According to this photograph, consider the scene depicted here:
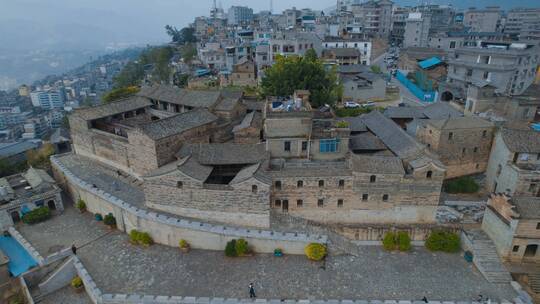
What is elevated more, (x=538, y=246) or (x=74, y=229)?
(x=538, y=246)

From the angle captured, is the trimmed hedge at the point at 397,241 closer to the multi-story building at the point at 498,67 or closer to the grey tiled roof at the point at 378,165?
the grey tiled roof at the point at 378,165

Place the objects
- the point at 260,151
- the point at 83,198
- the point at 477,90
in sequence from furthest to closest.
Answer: the point at 477,90 < the point at 83,198 < the point at 260,151

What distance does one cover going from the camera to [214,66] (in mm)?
68500

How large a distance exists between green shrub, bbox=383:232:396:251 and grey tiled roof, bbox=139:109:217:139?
1839 cm

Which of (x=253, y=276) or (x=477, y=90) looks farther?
(x=477, y=90)

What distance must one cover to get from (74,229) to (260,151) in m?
16.8

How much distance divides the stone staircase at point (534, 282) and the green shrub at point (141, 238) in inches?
1011

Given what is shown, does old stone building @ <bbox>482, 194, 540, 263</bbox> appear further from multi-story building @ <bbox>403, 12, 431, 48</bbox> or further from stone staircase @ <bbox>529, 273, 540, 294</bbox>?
multi-story building @ <bbox>403, 12, 431, 48</bbox>

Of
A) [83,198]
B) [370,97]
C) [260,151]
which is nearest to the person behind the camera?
[260,151]

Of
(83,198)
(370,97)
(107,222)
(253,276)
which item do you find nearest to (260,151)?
(253,276)

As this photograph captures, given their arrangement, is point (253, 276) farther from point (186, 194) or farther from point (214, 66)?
point (214, 66)

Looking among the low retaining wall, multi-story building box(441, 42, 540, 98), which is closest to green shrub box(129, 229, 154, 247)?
the low retaining wall

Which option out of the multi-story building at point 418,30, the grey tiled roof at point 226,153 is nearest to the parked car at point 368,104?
the grey tiled roof at point 226,153

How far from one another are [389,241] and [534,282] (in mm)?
8801
